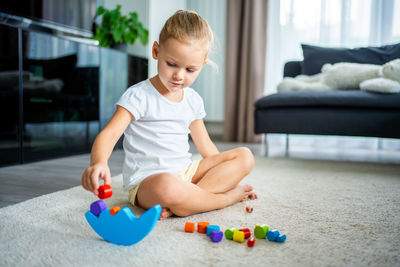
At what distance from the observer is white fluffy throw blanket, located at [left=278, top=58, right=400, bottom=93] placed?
175 cm

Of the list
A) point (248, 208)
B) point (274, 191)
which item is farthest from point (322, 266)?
point (274, 191)

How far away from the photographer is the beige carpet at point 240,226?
23.0 inches

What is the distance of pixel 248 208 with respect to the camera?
88cm

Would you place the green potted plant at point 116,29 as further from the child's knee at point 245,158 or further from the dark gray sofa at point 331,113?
the child's knee at point 245,158

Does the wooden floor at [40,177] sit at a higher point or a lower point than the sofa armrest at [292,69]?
lower

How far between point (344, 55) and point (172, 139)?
6.30 feet

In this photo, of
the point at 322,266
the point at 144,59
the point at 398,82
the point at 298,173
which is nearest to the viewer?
the point at 322,266

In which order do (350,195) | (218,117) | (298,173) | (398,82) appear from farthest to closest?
(218,117)
(398,82)
(298,173)
(350,195)

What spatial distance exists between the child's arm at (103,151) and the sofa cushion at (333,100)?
1289 mm

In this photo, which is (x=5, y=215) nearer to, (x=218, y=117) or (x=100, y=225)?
(x=100, y=225)

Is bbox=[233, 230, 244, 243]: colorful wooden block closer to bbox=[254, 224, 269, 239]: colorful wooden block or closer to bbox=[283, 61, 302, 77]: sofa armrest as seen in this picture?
bbox=[254, 224, 269, 239]: colorful wooden block

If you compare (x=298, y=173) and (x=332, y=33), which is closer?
(x=298, y=173)

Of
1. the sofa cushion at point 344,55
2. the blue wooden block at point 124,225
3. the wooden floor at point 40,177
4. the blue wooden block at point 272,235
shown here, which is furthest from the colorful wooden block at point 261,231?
the sofa cushion at point 344,55

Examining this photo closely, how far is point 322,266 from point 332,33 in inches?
111
